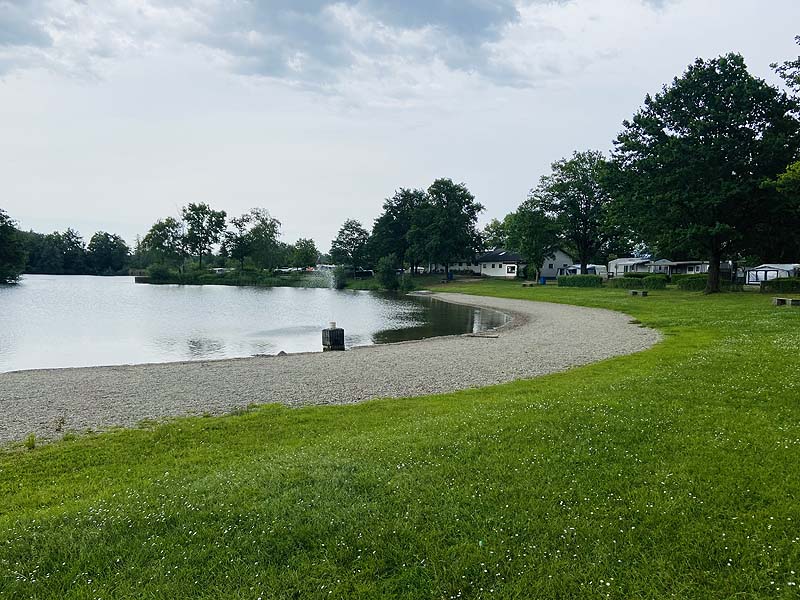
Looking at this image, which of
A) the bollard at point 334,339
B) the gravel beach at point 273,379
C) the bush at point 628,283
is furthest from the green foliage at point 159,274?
the gravel beach at point 273,379

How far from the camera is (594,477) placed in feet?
17.5

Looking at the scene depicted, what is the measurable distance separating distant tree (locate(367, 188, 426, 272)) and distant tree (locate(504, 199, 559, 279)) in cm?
2382

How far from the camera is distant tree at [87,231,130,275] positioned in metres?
151

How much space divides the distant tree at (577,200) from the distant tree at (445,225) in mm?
17266

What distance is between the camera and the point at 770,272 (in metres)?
56.5

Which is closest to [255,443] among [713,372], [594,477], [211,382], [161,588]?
[161,588]

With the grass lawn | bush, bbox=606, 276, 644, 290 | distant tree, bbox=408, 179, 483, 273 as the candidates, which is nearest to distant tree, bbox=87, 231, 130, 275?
distant tree, bbox=408, 179, 483, 273

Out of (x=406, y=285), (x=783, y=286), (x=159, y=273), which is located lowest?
(x=406, y=285)

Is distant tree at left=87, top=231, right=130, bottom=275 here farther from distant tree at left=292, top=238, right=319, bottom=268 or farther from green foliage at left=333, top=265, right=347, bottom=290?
green foliage at left=333, top=265, right=347, bottom=290

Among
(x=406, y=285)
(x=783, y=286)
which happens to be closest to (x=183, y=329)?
(x=783, y=286)

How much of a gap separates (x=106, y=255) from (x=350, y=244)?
302 ft

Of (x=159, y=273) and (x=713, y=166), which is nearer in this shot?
(x=713, y=166)

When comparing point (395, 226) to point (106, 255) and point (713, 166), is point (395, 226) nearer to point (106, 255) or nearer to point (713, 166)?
point (713, 166)

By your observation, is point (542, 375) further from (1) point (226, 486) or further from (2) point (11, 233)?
(2) point (11, 233)
